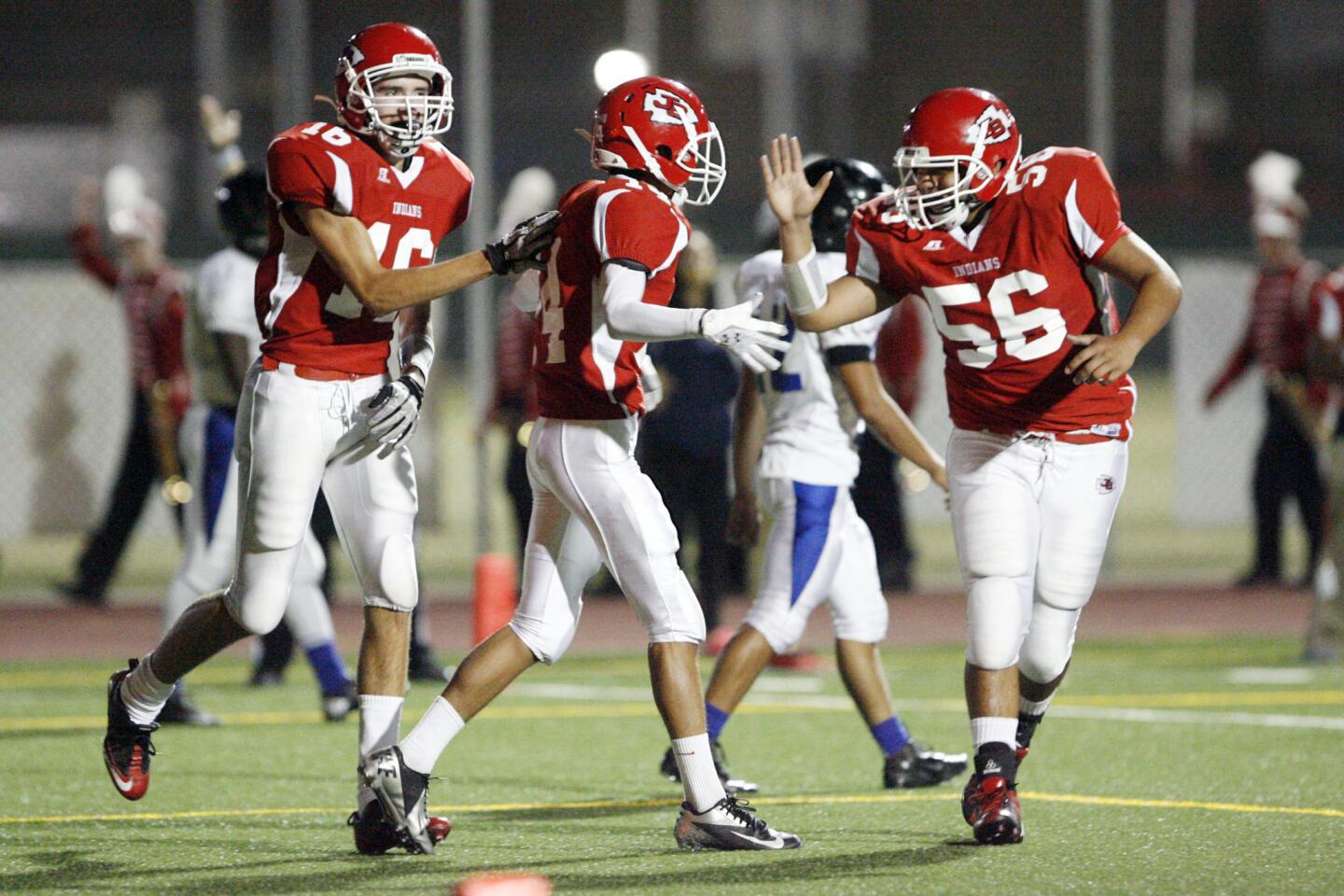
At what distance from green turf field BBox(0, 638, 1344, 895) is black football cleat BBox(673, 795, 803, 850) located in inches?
2.1

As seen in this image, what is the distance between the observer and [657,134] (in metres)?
5.39

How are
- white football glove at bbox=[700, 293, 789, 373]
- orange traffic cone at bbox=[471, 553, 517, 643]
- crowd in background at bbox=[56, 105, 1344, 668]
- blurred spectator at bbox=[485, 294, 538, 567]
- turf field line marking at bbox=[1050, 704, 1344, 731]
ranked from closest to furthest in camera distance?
white football glove at bbox=[700, 293, 789, 373] → turf field line marking at bbox=[1050, 704, 1344, 731] → crowd in background at bbox=[56, 105, 1344, 668] → orange traffic cone at bbox=[471, 553, 517, 643] → blurred spectator at bbox=[485, 294, 538, 567]

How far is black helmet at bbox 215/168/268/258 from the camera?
26.6 feet

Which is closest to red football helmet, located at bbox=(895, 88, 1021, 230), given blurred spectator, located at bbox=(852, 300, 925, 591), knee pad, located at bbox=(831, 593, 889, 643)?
knee pad, located at bbox=(831, 593, 889, 643)

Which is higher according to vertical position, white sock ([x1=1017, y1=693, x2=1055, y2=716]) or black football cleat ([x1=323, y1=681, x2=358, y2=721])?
white sock ([x1=1017, y1=693, x2=1055, y2=716])

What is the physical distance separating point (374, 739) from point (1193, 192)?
83.2 feet

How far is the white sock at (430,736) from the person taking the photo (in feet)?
17.8

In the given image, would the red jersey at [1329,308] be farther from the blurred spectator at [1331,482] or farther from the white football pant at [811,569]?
the white football pant at [811,569]

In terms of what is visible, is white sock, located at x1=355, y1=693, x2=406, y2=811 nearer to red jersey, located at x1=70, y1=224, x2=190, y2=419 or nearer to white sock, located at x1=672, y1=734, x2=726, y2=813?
white sock, located at x1=672, y1=734, x2=726, y2=813

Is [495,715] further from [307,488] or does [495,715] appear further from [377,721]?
[307,488]

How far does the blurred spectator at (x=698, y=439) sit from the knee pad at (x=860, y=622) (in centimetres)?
403

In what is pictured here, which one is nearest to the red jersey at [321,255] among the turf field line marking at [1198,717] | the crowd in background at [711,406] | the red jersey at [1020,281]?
the red jersey at [1020,281]

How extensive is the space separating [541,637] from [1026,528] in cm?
127

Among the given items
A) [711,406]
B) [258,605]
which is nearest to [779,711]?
[711,406]
